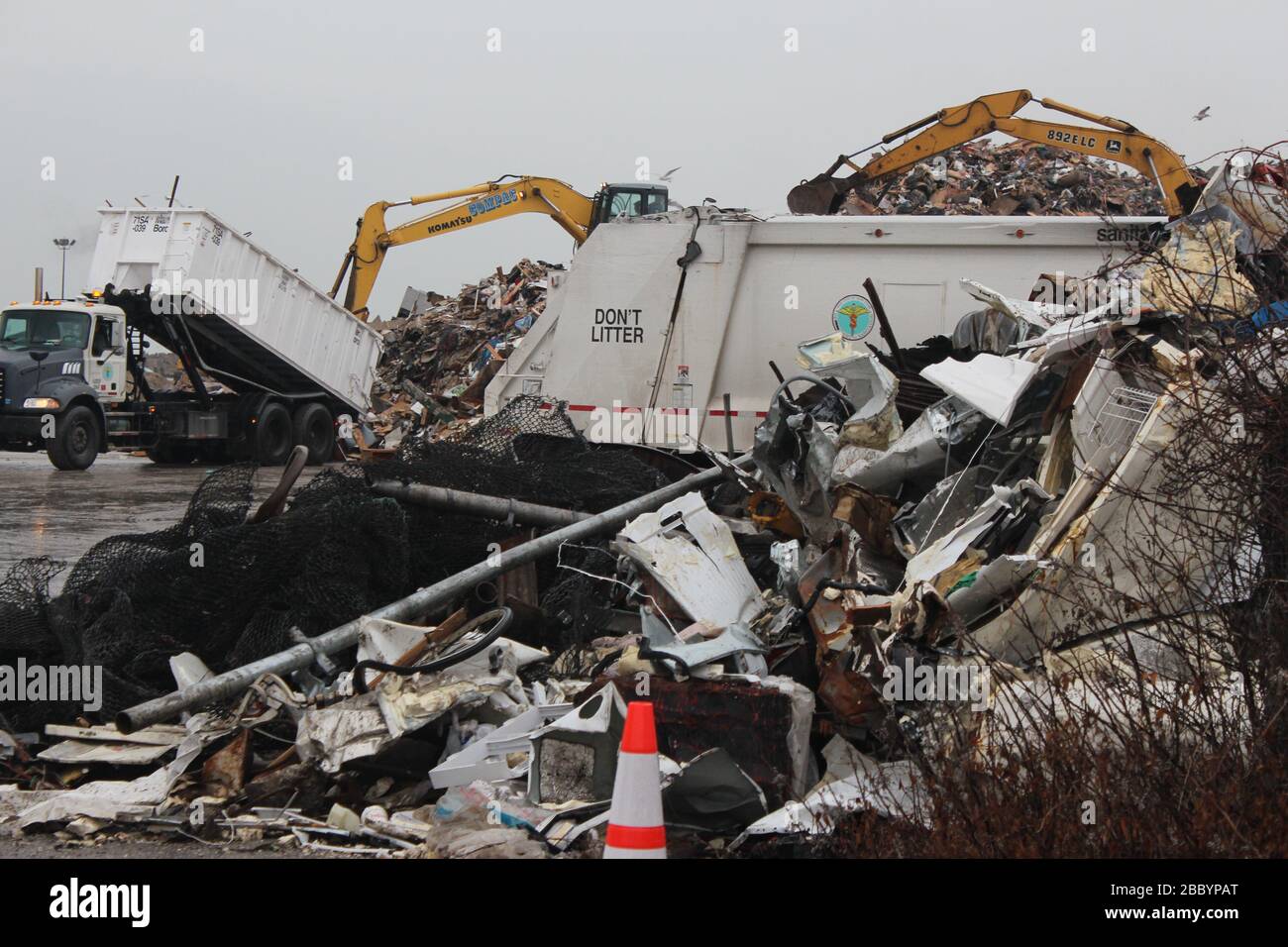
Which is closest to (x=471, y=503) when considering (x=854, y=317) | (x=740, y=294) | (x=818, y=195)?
(x=740, y=294)

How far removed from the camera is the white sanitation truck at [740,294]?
10273 millimetres

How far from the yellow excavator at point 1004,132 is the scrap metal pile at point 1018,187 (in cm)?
482

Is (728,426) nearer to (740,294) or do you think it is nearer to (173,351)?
(740,294)

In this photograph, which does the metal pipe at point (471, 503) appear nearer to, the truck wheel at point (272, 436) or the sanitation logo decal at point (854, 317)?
the sanitation logo decal at point (854, 317)

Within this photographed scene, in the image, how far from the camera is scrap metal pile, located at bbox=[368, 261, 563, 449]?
21319 mm

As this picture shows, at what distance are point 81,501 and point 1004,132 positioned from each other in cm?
1049

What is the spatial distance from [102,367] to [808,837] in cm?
1711

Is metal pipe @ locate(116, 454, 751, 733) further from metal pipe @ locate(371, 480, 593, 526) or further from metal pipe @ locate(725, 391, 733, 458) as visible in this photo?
metal pipe @ locate(725, 391, 733, 458)

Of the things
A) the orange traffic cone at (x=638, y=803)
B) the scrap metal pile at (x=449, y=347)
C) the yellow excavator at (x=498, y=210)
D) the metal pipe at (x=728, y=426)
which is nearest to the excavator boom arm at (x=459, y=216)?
the yellow excavator at (x=498, y=210)

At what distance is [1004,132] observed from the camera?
1325cm

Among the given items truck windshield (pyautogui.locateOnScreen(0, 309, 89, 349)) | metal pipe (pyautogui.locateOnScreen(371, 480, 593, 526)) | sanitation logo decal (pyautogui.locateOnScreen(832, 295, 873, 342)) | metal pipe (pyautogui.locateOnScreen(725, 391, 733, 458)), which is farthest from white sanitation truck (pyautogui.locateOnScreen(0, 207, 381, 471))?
metal pipe (pyautogui.locateOnScreen(371, 480, 593, 526))

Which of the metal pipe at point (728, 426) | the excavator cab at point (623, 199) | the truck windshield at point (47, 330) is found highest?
the excavator cab at point (623, 199)
